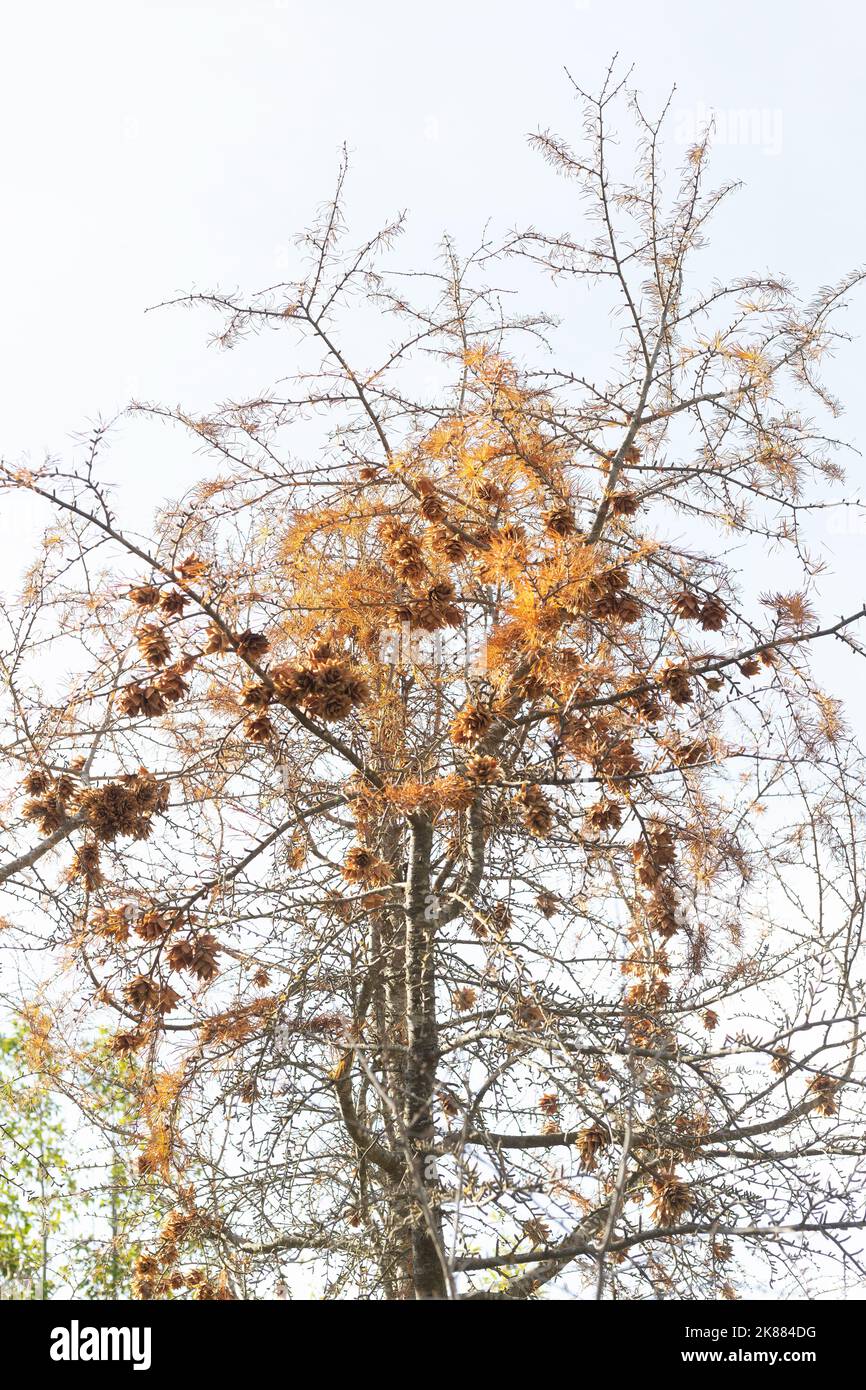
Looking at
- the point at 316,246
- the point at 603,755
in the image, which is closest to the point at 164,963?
the point at 603,755

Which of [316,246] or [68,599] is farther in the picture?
[68,599]

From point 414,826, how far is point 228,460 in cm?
164

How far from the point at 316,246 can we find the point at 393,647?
144cm

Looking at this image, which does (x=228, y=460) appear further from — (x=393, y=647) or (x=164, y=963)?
(x=164, y=963)

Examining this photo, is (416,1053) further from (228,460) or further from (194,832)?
(228,460)

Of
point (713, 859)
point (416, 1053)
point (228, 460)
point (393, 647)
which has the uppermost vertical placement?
point (228, 460)
